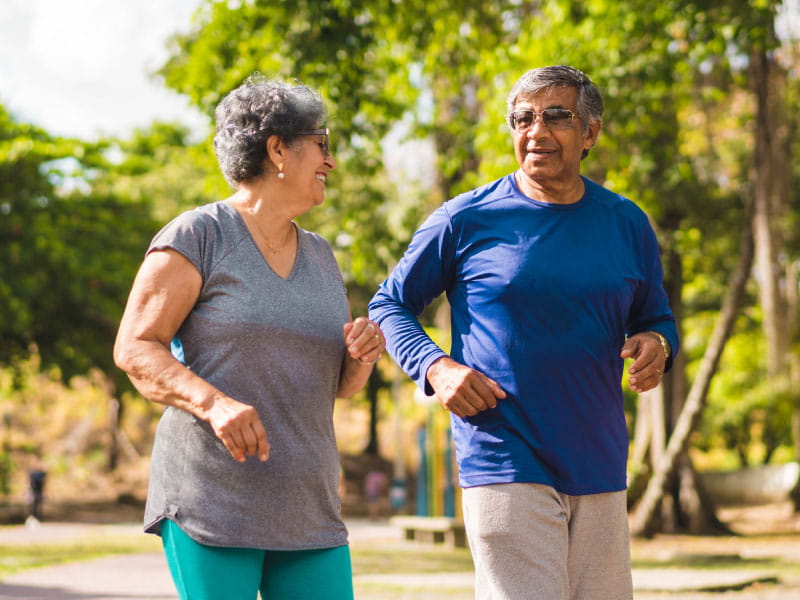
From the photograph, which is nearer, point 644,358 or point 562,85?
point 644,358

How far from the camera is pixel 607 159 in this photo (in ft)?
50.0

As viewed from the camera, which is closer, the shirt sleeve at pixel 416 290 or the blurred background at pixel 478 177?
the shirt sleeve at pixel 416 290

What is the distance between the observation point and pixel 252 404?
267cm

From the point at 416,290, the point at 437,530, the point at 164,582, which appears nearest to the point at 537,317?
the point at 416,290

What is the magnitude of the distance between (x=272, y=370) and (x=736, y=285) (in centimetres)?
1316

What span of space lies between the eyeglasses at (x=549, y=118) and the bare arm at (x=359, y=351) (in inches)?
30.9

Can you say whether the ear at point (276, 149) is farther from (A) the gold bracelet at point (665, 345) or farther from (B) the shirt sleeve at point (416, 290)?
(A) the gold bracelet at point (665, 345)

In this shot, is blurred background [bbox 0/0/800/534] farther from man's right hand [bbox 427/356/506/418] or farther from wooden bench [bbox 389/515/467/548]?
man's right hand [bbox 427/356/506/418]

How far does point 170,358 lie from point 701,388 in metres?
14.0

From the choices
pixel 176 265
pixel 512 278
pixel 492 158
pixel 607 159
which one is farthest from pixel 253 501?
pixel 607 159

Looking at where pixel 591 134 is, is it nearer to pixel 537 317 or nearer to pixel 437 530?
pixel 537 317

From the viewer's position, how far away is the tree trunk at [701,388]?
49.1 feet

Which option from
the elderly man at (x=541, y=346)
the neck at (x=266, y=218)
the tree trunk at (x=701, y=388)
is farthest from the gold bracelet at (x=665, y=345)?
the tree trunk at (x=701, y=388)

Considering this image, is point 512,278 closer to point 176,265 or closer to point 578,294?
point 578,294
